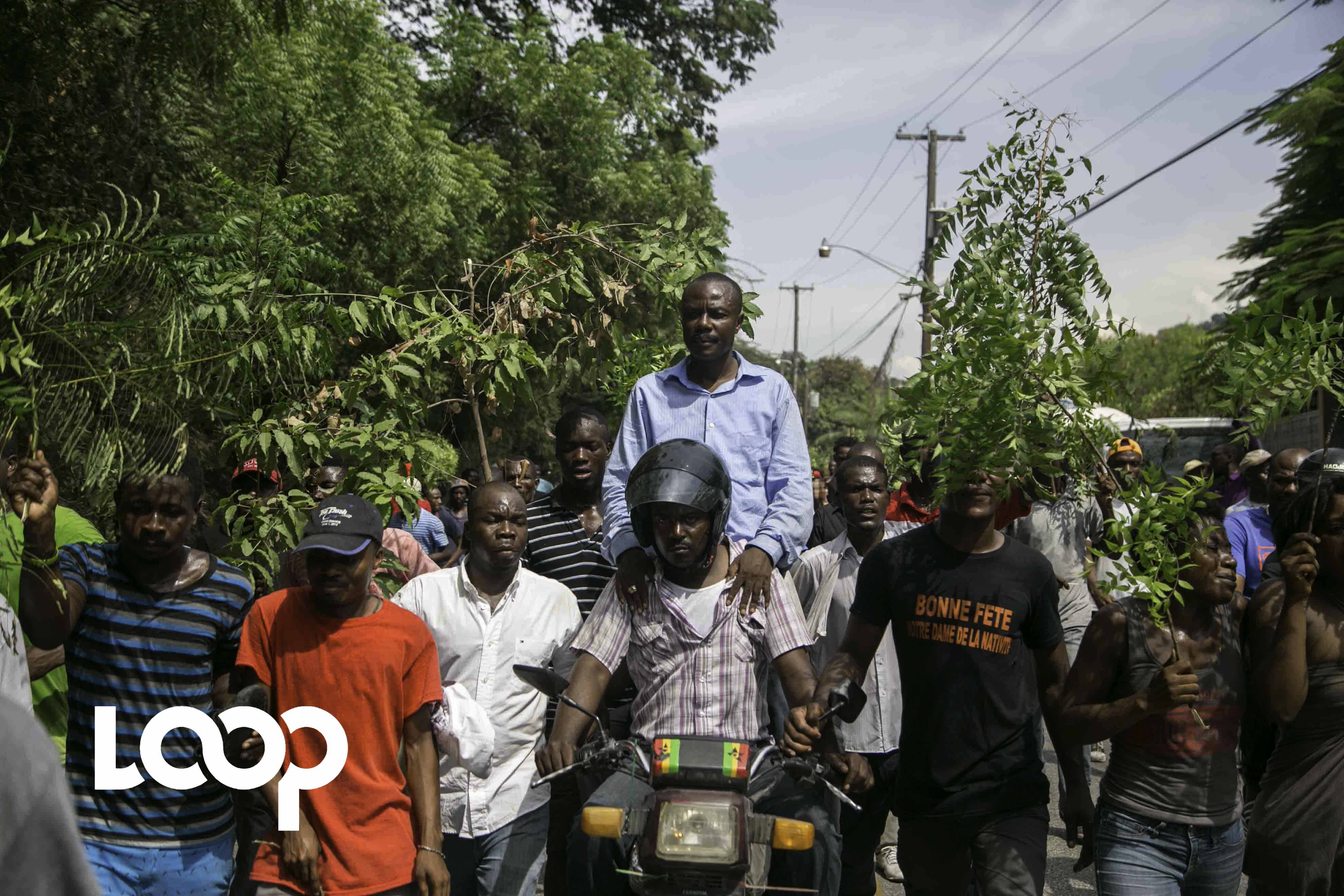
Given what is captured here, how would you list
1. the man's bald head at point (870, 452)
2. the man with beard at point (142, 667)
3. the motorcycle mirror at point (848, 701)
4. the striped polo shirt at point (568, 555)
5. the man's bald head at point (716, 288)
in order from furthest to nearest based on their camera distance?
the man's bald head at point (870, 452) < the striped polo shirt at point (568, 555) < the man's bald head at point (716, 288) < the man with beard at point (142, 667) < the motorcycle mirror at point (848, 701)

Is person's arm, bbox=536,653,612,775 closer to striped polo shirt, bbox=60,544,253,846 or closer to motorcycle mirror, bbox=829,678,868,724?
motorcycle mirror, bbox=829,678,868,724

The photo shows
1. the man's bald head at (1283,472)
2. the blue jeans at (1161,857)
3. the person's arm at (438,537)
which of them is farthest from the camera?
the person's arm at (438,537)

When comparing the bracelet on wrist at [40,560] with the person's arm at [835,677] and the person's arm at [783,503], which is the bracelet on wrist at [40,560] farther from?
the person's arm at [835,677]

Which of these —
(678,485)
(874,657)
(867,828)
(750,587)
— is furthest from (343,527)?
(867,828)

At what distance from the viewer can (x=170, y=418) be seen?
13.7 ft

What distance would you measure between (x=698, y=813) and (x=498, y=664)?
164cm

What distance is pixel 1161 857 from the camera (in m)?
4.46

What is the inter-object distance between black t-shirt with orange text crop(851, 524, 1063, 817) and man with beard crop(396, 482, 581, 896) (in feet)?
3.97

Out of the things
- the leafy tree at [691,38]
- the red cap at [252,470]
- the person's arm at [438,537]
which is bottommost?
the person's arm at [438,537]

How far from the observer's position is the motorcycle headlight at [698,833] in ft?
11.4

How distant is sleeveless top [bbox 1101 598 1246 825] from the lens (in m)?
4.45

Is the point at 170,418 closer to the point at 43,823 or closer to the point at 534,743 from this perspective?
the point at 534,743

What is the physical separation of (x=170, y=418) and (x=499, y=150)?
18.4 m

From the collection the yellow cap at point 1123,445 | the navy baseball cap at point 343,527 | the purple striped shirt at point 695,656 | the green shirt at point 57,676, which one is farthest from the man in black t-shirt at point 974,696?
the green shirt at point 57,676
